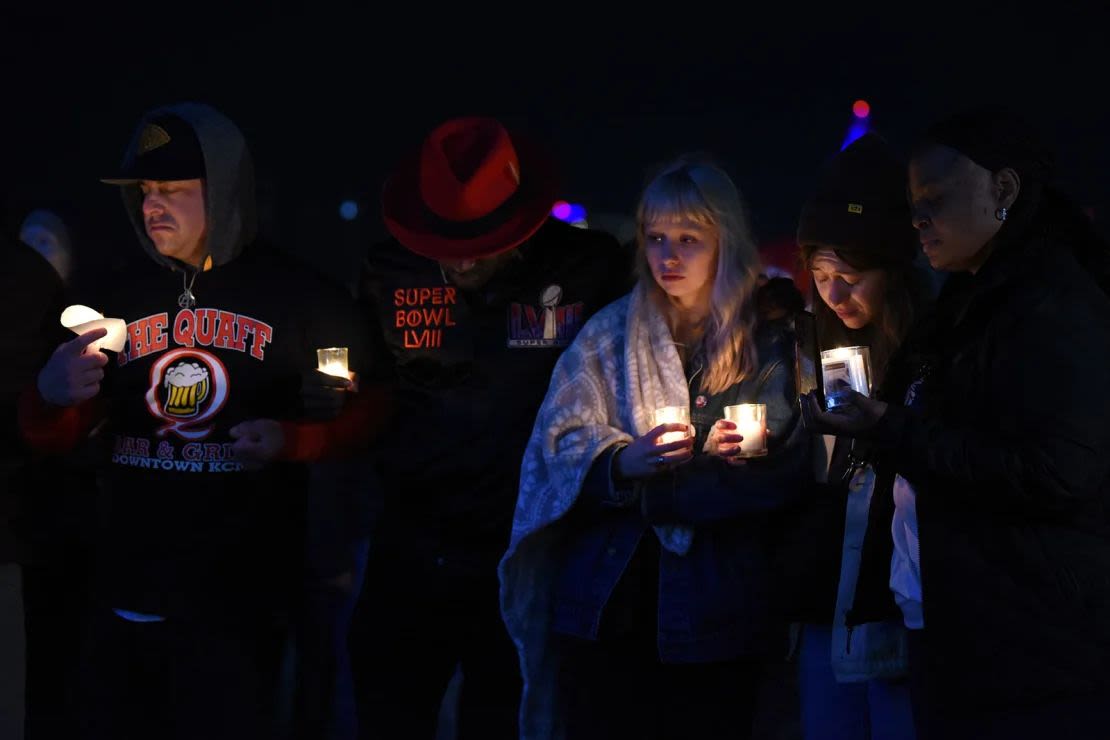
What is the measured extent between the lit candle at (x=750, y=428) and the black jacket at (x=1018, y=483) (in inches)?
15.8

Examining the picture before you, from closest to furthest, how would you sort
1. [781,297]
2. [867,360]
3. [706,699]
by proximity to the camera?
[867,360], [706,699], [781,297]

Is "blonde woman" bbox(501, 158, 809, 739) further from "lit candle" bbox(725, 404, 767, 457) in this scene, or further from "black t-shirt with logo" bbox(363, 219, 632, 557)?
"black t-shirt with logo" bbox(363, 219, 632, 557)

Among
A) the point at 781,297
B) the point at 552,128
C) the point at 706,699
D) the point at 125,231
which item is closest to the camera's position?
the point at 706,699

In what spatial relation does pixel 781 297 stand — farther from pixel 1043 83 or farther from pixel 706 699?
pixel 1043 83

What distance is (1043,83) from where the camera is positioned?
798cm

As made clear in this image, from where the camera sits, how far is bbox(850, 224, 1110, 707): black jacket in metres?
2.09

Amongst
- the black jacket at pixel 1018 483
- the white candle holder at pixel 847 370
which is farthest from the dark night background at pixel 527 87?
the black jacket at pixel 1018 483

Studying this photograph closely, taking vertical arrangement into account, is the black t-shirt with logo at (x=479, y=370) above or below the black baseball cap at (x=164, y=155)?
below

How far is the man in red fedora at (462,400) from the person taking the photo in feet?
10.5

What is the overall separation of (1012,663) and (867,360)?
712 millimetres

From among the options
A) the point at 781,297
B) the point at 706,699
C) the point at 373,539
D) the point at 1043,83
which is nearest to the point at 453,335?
the point at 373,539

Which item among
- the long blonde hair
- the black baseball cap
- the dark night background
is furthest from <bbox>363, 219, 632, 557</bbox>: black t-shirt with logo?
the dark night background

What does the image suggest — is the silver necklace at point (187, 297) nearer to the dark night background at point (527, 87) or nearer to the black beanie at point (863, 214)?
the black beanie at point (863, 214)

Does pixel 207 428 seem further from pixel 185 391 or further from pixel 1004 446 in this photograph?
pixel 1004 446
